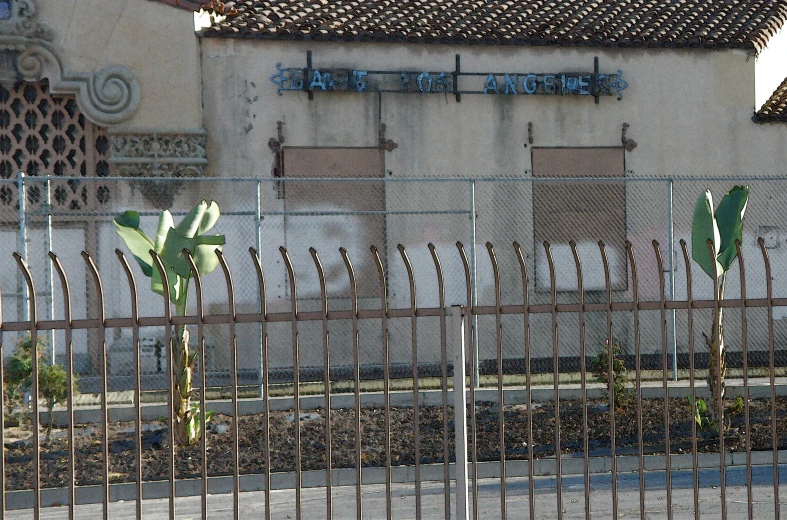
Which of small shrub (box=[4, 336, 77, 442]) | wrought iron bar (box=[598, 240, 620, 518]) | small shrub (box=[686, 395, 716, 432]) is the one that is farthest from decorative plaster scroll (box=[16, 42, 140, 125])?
wrought iron bar (box=[598, 240, 620, 518])

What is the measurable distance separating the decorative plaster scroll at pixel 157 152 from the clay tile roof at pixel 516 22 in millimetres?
1752

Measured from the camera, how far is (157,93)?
1742 cm

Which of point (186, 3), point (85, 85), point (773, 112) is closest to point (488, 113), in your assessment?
point (773, 112)

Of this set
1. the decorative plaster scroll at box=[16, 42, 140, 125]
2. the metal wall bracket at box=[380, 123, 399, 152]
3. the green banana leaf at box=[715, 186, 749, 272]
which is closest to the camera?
the green banana leaf at box=[715, 186, 749, 272]

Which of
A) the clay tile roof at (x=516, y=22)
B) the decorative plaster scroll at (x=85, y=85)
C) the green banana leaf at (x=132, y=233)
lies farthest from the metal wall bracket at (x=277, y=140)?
the green banana leaf at (x=132, y=233)

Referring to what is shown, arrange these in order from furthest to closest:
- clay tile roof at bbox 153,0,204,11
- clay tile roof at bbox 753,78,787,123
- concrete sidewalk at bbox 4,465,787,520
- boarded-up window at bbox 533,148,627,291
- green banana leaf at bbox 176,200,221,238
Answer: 1. clay tile roof at bbox 753,78,787,123
2. boarded-up window at bbox 533,148,627,291
3. clay tile roof at bbox 153,0,204,11
4. green banana leaf at bbox 176,200,221,238
5. concrete sidewalk at bbox 4,465,787,520

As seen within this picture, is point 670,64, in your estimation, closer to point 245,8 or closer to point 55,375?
point 245,8

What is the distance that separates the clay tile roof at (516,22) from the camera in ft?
60.1

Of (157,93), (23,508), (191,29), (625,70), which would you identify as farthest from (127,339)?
(625,70)

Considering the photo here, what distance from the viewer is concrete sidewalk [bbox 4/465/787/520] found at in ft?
30.9

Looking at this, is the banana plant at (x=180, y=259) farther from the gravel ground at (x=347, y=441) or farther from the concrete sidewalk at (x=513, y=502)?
the concrete sidewalk at (x=513, y=502)

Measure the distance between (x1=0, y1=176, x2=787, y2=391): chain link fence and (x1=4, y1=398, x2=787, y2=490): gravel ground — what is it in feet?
10.1

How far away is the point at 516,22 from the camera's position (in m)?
19.5

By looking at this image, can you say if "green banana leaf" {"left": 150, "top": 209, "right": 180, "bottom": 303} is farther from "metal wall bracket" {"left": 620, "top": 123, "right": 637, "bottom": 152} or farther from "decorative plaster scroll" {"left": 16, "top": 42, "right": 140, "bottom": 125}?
"metal wall bracket" {"left": 620, "top": 123, "right": 637, "bottom": 152}
